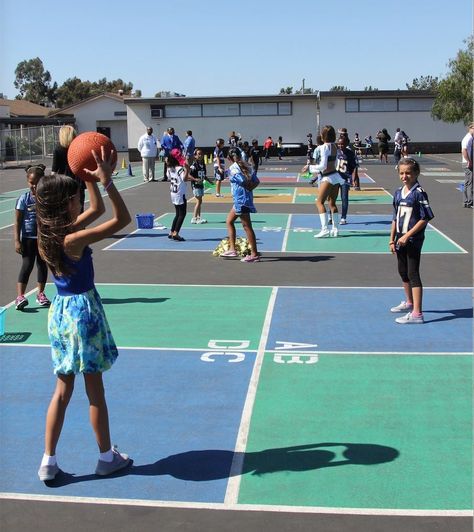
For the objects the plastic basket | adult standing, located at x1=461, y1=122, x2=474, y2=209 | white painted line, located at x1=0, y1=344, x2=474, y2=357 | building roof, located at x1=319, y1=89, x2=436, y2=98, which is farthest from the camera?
building roof, located at x1=319, y1=89, x2=436, y2=98

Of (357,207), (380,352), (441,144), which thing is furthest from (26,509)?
(441,144)

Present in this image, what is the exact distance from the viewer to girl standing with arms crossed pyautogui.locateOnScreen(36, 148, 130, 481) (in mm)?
4988

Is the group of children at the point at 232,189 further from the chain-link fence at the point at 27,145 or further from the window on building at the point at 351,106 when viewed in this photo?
the window on building at the point at 351,106

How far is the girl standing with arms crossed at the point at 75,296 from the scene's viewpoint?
16.4 ft

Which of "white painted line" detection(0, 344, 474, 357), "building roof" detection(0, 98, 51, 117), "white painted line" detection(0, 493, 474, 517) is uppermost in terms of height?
"building roof" detection(0, 98, 51, 117)

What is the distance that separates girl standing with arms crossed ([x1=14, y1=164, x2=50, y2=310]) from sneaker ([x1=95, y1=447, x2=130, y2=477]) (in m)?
4.54

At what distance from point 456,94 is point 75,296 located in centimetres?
5319

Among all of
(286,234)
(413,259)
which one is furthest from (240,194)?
(413,259)

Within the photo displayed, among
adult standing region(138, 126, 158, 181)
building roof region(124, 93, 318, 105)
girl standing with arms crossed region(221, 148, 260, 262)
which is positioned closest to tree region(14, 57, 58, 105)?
building roof region(124, 93, 318, 105)

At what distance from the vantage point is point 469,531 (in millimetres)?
4555

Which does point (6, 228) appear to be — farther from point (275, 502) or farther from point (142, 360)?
point (275, 502)

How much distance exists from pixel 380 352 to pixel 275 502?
11.7ft

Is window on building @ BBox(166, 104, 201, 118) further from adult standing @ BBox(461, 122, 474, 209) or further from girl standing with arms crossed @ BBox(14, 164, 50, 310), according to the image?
girl standing with arms crossed @ BBox(14, 164, 50, 310)

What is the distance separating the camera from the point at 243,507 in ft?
16.0
